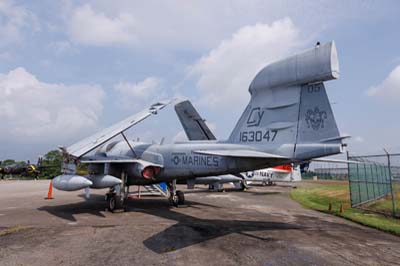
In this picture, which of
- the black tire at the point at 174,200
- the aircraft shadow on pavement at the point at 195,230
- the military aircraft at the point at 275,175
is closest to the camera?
the aircraft shadow on pavement at the point at 195,230

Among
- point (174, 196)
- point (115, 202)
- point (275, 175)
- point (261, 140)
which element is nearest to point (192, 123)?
point (174, 196)

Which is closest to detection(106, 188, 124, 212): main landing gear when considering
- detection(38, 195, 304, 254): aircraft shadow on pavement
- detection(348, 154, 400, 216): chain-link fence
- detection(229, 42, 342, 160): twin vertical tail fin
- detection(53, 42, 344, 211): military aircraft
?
detection(53, 42, 344, 211): military aircraft

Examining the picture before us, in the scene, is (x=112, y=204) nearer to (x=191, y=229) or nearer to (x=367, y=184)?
(x=191, y=229)

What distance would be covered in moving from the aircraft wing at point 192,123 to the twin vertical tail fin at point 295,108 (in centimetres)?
766

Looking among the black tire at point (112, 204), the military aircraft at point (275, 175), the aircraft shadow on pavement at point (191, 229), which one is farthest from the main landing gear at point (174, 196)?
the military aircraft at point (275, 175)

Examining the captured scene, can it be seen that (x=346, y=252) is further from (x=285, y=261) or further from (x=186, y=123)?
(x=186, y=123)

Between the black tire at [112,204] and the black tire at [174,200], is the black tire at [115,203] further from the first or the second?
the black tire at [174,200]

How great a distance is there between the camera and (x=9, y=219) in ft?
33.7

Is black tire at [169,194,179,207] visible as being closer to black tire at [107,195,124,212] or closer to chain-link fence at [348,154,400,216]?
black tire at [107,195,124,212]

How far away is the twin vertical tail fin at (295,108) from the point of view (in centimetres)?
747

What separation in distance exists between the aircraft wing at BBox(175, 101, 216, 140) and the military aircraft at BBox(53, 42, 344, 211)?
4.36m

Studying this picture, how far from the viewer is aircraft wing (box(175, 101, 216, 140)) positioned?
1714 centimetres

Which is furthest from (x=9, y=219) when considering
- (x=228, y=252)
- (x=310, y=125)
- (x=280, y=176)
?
(x=280, y=176)

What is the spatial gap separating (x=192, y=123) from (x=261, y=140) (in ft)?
28.4
